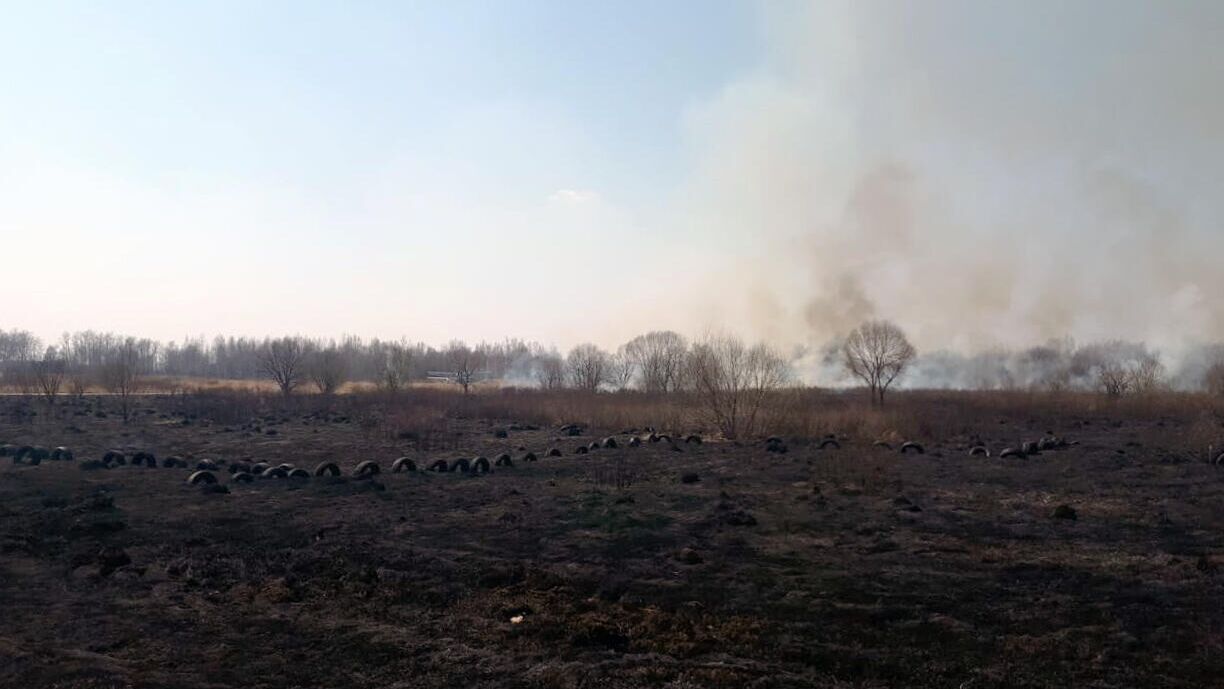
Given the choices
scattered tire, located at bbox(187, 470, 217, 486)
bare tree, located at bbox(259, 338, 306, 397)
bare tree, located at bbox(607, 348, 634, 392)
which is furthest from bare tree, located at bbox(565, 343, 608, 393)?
scattered tire, located at bbox(187, 470, 217, 486)

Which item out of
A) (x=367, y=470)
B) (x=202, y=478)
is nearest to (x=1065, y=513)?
(x=367, y=470)

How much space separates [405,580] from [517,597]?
183cm

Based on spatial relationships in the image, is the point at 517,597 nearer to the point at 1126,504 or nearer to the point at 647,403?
the point at 1126,504

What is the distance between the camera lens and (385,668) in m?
8.04

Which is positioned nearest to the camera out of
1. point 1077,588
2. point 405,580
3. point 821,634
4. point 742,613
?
point 821,634

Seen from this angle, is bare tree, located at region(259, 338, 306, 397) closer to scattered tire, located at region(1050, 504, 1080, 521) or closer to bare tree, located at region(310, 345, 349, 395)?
bare tree, located at region(310, 345, 349, 395)

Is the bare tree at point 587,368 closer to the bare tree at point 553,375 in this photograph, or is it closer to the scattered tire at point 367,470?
the bare tree at point 553,375

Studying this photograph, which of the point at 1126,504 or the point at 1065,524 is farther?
the point at 1126,504

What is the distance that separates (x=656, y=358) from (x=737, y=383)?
34.9 metres

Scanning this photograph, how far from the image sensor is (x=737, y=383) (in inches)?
1241

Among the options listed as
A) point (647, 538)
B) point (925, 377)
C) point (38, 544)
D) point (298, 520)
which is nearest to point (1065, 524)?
point (647, 538)

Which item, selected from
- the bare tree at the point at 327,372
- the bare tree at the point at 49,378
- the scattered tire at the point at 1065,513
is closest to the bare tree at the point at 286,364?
the bare tree at the point at 327,372

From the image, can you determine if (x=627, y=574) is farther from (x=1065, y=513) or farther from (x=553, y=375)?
(x=553, y=375)

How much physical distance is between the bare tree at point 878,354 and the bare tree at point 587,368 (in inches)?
725
